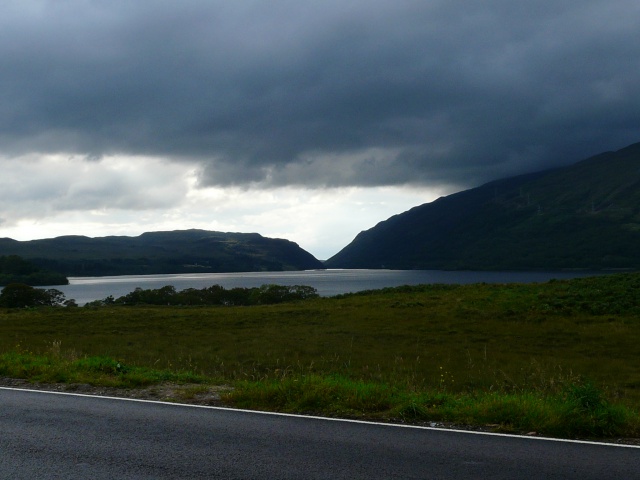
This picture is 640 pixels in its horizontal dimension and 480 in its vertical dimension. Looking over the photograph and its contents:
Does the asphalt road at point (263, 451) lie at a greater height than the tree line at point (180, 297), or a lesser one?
greater

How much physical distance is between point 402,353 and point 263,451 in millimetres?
18606

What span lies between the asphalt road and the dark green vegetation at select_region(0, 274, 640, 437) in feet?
4.04

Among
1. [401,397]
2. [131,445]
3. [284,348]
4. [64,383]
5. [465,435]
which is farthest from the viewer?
[284,348]

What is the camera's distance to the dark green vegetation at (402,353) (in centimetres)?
1076

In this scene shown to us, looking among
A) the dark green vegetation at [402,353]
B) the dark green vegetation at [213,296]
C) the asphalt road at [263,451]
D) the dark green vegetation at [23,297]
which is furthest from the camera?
the dark green vegetation at [213,296]

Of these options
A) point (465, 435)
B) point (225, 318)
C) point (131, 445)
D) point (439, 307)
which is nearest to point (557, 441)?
point (465, 435)

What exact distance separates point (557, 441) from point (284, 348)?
66.3ft

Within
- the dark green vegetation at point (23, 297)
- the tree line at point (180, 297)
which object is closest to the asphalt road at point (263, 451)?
the tree line at point (180, 297)

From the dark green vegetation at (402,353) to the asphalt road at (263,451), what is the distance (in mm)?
1230

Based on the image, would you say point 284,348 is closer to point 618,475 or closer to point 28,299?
point 618,475

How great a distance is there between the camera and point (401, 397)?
1144 centimetres

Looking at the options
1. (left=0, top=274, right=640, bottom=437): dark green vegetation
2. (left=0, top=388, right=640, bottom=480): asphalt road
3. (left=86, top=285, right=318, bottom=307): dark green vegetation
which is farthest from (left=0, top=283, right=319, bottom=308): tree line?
(left=0, top=388, right=640, bottom=480): asphalt road

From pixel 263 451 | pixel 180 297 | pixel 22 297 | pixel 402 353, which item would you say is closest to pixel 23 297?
pixel 22 297

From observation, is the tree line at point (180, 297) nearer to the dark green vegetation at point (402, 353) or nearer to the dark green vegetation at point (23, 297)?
the dark green vegetation at point (23, 297)
